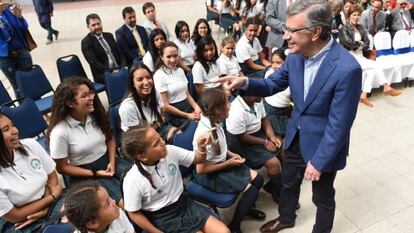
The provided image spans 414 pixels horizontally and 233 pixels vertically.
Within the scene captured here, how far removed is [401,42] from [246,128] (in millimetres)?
3501

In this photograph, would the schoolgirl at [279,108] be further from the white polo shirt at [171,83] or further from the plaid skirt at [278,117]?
the white polo shirt at [171,83]

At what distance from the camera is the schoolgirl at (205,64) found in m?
3.38

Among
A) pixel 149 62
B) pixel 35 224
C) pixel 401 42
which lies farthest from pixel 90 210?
pixel 401 42

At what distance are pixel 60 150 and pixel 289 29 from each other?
159 cm

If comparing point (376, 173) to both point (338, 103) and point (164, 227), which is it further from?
point (164, 227)

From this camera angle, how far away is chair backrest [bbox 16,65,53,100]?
3.39m

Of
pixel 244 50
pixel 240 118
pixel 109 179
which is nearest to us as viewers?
pixel 109 179

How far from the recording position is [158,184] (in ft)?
5.83

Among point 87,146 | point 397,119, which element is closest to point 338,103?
point 87,146

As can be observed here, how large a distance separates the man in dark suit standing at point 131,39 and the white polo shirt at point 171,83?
3.94 ft

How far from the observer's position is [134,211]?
5.69 ft

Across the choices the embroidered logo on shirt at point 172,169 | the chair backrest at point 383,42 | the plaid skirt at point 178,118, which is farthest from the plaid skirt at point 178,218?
the chair backrest at point 383,42

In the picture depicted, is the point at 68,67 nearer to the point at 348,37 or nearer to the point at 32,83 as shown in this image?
the point at 32,83

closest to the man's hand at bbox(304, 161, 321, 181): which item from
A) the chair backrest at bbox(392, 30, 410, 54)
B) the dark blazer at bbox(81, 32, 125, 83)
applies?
the dark blazer at bbox(81, 32, 125, 83)
